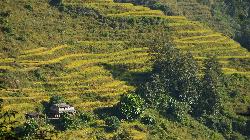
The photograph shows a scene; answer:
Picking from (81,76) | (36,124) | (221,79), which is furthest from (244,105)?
(36,124)

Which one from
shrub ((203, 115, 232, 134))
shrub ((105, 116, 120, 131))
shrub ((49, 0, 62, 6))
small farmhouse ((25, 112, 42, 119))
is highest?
shrub ((49, 0, 62, 6))

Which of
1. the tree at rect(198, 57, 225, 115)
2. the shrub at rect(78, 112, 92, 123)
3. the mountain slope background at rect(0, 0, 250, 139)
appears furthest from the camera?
the tree at rect(198, 57, 225, 115)

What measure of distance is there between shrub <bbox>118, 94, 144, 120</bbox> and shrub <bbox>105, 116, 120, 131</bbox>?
1.01m

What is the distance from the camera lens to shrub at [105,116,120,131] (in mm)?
30867

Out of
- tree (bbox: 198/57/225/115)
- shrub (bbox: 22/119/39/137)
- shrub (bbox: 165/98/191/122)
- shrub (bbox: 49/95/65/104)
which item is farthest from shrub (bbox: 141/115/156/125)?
shrub (bbox: 22/119/39/137)

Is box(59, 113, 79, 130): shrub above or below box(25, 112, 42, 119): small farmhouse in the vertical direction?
below

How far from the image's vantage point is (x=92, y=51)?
39.3m

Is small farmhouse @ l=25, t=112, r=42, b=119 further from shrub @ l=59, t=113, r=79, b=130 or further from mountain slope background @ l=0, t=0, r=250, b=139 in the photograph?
shrub @ l=59, t=113, r=79, b=130

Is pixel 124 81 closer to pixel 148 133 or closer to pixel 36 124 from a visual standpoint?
pixel 148 133

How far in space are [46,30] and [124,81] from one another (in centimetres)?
792

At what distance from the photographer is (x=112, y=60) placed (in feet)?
127

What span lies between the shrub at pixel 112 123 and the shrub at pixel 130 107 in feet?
3.30

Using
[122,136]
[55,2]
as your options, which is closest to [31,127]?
[122,136]

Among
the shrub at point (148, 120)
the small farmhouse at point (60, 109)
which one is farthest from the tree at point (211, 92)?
the small farmhouse at point (60, 109)
